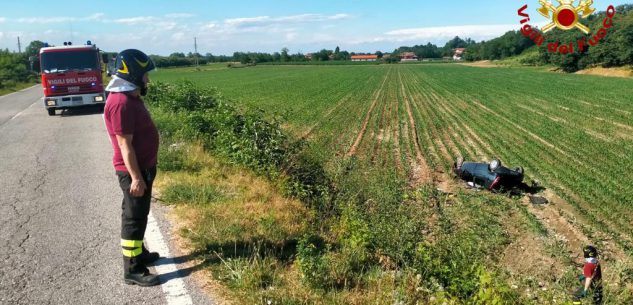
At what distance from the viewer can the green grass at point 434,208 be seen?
12.2 feet

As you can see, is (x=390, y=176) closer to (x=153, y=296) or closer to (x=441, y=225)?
(x=441, y=225)

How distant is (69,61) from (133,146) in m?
14.2

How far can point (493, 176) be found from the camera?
29.2 ft

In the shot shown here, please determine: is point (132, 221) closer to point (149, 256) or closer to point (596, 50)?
point (149, 256)

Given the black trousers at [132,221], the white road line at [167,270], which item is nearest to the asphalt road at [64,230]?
the white road line at [167,270]

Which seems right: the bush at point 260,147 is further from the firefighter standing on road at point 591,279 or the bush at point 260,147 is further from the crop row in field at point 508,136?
the firefighter standing on road at point 591,279

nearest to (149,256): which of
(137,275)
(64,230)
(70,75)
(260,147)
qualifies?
(137,275)

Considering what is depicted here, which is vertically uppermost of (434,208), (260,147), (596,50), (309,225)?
(596,50)

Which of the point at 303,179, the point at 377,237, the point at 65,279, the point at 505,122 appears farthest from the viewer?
the point at 505,122

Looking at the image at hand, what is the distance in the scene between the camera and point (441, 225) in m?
6.75

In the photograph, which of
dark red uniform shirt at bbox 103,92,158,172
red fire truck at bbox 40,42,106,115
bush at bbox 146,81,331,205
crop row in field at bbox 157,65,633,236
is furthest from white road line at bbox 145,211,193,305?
red fire truck at bbox 40,42,106,115

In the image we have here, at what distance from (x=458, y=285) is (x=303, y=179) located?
159 inches

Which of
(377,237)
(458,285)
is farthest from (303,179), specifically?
(458,285)

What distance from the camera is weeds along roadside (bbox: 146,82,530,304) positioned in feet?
11.8
